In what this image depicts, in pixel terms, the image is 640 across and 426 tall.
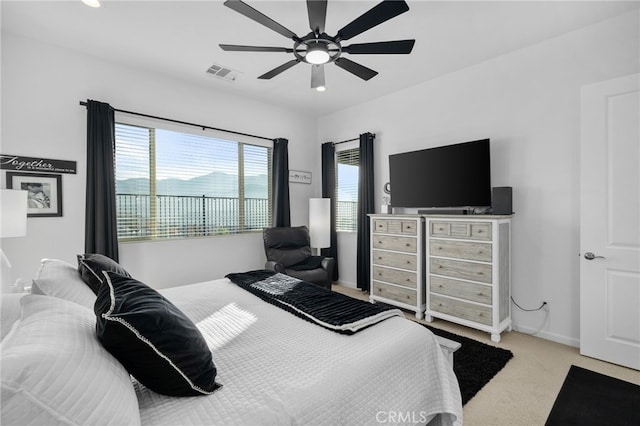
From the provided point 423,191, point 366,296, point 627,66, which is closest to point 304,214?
point 366,296

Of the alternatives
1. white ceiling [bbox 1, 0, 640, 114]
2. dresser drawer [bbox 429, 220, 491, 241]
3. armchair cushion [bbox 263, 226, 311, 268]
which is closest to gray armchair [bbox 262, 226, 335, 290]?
armchair cushion [bbox 263, 226, 311, 268]

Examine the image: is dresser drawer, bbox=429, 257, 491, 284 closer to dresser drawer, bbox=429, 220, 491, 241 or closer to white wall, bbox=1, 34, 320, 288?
dresser drawer, bbox=429, 220, 491, 241

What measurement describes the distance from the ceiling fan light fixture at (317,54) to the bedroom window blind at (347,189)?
2.49 m

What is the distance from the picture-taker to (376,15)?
1.90 m

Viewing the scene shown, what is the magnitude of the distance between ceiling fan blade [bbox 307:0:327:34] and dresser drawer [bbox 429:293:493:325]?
2865 mm

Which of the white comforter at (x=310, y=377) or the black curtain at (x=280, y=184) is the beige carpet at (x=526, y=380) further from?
the black curtain at (x=280, y=184)

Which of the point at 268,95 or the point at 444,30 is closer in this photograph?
the point at 444,30

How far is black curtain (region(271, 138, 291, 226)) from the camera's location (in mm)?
4566

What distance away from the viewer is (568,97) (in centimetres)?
281

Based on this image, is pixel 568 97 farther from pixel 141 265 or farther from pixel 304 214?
pixel 141 265

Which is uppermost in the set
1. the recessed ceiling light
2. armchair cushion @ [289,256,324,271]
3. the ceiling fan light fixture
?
the recessed ceiling light

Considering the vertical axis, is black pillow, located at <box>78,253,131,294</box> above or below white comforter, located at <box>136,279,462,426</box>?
above

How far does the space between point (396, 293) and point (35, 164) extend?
13.3ft

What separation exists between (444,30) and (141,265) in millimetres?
4033
